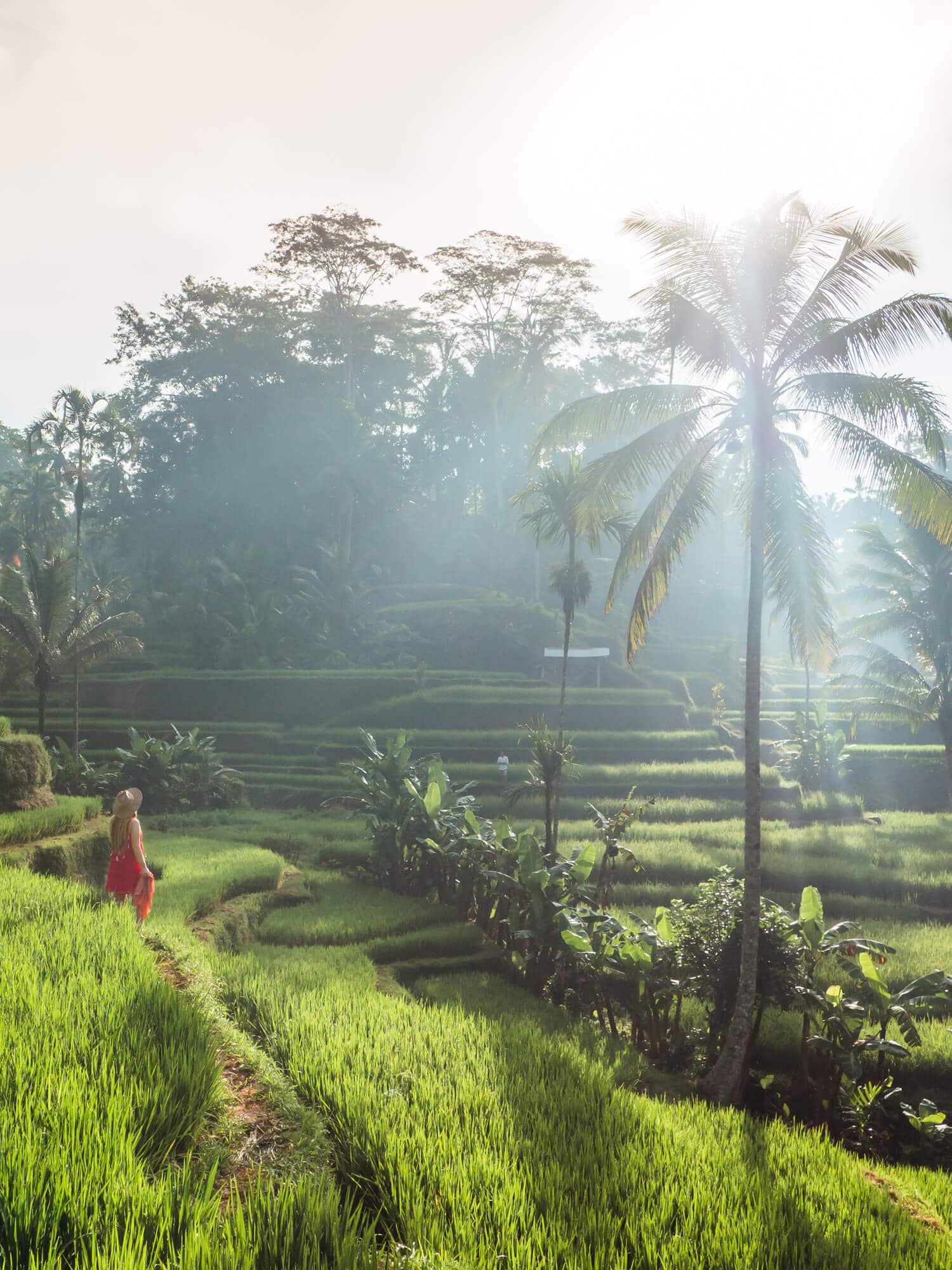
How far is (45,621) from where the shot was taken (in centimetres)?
1773

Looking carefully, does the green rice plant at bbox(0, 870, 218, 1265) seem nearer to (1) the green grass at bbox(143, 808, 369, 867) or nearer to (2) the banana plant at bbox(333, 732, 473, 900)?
(2) the banana plant at bbox(333, 732, 473, 900)

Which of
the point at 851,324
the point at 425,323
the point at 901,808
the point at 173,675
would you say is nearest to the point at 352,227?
the point at 425,323

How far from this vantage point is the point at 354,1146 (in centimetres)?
356

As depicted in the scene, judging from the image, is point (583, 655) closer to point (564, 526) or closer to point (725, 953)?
point (564, 526)

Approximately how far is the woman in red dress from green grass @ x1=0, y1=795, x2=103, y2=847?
2.31m

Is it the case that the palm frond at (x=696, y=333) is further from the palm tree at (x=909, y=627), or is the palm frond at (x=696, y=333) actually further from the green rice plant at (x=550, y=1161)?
the palm tree at (x=909, y=627)

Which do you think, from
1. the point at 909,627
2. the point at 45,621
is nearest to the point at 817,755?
the point at 909,627

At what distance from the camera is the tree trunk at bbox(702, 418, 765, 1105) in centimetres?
668

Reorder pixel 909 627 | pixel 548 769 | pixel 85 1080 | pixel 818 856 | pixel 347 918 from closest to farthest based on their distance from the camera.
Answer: pixel 85 1080 → pixel 347 918 → pixel 548 769 → pixel 818 856 → pixel 909 627

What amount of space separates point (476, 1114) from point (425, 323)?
38072 mm

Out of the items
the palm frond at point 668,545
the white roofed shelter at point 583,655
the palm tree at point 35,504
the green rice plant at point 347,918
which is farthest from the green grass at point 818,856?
the palm tree at point 35,504

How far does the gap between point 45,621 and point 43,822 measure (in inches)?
392

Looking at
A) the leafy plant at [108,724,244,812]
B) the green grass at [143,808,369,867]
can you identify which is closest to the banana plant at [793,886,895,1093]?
the green grass at [143,808,369,867]

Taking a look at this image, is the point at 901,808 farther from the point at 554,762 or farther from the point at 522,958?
the point at 522,958
